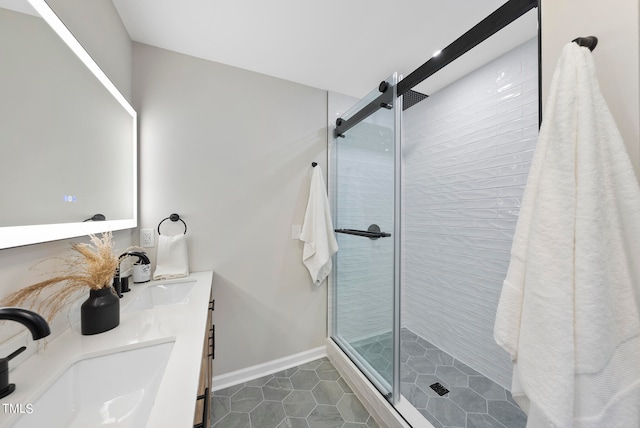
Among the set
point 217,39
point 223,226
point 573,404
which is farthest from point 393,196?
point 217,39

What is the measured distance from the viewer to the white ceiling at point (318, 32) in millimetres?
1201

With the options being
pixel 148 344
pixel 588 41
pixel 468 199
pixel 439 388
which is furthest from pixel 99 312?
→ pixel 468 199

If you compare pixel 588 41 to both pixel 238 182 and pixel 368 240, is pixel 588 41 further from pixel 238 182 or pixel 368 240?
pixel 238 182

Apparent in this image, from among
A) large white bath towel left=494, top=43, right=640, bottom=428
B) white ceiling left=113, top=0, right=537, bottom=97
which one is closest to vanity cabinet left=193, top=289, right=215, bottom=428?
large white bath towel left=494, top=43, right=640, bottom=428

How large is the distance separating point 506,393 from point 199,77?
9.81 ft

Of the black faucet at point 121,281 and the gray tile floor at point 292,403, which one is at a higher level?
the black faucet at point 121,281

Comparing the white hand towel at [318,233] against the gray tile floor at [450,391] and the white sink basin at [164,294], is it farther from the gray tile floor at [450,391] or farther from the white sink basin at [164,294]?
the white sink basin at [164,294]

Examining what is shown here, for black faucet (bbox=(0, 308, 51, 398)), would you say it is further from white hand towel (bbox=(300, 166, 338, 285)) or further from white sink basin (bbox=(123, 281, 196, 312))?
white hand towel (bbox=(300, 166, 338, 285))

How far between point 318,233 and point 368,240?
0.39m

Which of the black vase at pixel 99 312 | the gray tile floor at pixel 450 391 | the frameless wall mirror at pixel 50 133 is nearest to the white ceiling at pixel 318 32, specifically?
the frameless wall mirror at pixel 50 133

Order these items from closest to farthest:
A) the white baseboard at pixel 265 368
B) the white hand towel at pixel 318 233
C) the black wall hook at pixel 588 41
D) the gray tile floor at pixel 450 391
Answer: the black wall hook at pixel 588 41 < the gray tile floor at pixel 450 391 < the white baseboard at pixel 265 368 < the white hand towel at pixel 318 233

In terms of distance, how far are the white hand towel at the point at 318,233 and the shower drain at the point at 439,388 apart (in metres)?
1.06

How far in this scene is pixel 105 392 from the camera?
646mm

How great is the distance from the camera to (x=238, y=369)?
1.68 m
